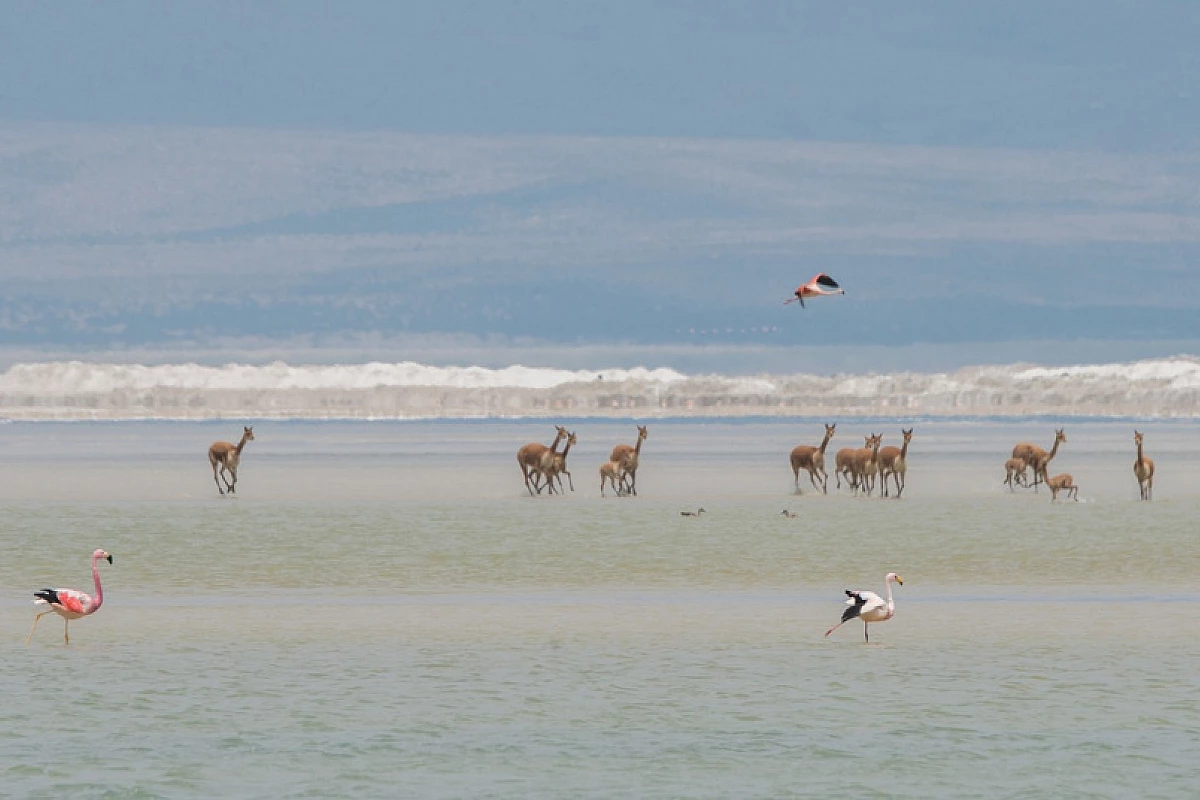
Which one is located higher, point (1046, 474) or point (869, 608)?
point (1046, 474)

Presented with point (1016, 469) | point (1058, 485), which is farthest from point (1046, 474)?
point (1058, 485)

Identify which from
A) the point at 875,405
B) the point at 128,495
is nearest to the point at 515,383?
the point at 875,405

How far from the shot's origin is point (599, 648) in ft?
61.3

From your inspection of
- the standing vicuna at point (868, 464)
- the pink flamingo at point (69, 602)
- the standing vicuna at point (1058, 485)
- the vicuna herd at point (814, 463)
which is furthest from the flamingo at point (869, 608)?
the standing vicuna at point (868, 464)

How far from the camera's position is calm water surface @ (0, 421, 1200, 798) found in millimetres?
13570

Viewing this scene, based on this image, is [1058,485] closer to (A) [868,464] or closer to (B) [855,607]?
(A) [868,464]

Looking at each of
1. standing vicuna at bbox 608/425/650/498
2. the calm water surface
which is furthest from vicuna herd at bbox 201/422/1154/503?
the calm water surface

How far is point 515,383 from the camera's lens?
173m

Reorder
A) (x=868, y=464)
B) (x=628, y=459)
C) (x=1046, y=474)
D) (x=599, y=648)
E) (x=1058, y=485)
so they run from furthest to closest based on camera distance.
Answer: (x=1046, y=474), (x=628, y=459), (x=868, y=464), (x=1058, y=485), (x=599, y=648)

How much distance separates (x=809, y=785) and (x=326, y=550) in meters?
15.1

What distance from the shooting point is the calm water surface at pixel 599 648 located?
44.5 feet

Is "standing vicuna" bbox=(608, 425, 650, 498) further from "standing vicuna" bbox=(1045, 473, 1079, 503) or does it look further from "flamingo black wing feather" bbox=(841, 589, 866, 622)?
"flamingo black wing feather" bbox=(841, 589, 866, 622)

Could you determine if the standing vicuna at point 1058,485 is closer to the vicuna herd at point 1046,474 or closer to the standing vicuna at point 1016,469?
the vicuna herd at point 1046,474

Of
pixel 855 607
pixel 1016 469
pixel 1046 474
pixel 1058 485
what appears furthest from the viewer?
pixel 1016 469
